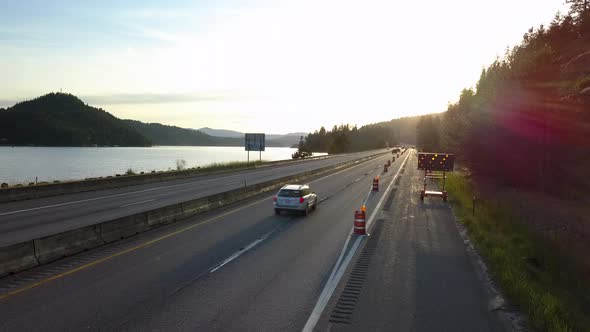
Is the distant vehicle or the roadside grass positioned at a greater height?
the distant vehicle

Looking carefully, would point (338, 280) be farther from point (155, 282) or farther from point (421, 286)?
point (155, 282)

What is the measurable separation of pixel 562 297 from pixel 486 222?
947 centimetres

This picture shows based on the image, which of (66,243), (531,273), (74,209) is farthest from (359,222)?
(74,209)

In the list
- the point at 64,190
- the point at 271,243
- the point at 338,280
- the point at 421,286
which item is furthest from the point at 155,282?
the point at 64,190

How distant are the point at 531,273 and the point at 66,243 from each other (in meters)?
13.4

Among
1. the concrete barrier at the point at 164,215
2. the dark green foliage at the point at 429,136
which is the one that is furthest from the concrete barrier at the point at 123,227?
the dark green foliage at the point at 429,136

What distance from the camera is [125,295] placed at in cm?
919

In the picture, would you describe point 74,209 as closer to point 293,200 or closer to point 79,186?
point 79,186

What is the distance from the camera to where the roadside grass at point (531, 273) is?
336 inches

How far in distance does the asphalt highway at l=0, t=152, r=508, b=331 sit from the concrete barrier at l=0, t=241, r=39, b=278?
265 millimetres

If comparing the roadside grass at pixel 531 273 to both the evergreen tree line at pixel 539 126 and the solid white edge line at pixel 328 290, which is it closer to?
the solid white edge line at pixel 328 290

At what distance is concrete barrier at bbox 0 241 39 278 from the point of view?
10352 millimetres

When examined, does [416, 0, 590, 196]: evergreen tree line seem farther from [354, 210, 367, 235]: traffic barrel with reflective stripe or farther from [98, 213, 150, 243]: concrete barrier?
[98, 213, 150, 243]: concrete barrier

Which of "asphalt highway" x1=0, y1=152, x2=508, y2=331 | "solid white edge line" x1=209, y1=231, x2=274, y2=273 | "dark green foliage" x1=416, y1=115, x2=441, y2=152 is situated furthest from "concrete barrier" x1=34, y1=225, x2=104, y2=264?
"dark green foliage" x1=416, y1=115, x2=441, y2=152
